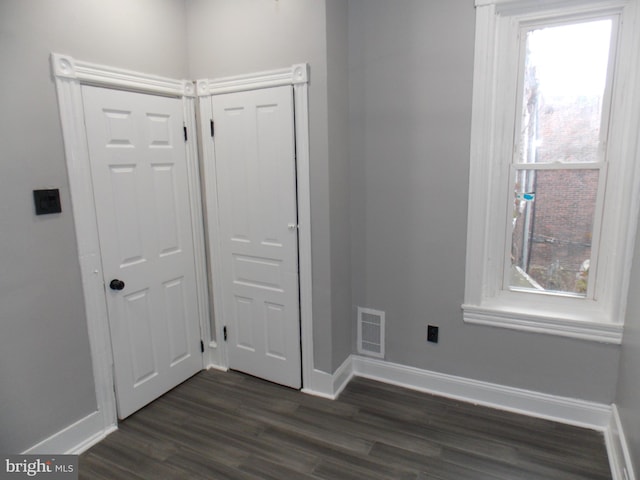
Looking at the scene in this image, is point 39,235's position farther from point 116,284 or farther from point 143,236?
point 143,236

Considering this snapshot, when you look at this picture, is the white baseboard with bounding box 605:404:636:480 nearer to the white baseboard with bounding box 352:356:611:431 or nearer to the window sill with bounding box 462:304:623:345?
the white baseboard with bounding box 352:356:611:431

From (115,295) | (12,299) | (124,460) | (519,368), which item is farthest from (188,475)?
(519,368)

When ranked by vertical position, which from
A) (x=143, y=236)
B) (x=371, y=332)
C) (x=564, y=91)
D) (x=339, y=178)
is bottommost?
(x=371, y=332)

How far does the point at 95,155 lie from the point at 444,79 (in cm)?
195

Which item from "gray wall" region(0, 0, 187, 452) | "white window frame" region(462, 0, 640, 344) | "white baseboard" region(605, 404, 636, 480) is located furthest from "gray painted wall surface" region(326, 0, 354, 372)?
"white baseboard" region(605, 404, 636, 480)

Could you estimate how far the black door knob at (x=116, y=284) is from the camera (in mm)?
2316

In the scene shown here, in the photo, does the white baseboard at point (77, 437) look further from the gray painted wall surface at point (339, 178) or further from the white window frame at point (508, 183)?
the white window frame at point (508, 183)

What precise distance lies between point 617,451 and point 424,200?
1.59m

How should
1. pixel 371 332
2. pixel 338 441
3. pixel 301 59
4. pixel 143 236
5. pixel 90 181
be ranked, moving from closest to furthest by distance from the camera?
pixel 90 181 < pixel 338 441 < pixel 301 59 < pixel 143 236 < pixel 371 332

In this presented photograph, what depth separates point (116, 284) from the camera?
233 cm

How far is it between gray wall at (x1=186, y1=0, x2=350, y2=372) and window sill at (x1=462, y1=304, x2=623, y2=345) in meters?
0.86

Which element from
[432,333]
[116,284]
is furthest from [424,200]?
[116,284]

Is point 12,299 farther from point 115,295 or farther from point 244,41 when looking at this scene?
point 244,41

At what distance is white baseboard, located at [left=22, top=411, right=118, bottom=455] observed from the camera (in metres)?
2.08
